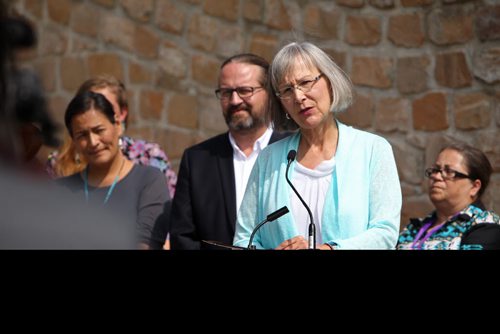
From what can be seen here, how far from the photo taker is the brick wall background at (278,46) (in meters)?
6.37

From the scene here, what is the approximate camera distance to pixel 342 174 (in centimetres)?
286

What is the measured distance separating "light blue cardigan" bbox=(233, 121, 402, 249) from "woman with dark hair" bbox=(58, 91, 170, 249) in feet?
4.10

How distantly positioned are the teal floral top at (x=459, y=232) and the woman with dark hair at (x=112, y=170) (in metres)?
1.04

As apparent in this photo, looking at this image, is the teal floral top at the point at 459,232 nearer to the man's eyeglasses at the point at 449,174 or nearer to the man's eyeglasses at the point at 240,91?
the man's eyeglasses at the point at 449,174

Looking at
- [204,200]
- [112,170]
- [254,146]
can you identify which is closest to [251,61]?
[254,146]

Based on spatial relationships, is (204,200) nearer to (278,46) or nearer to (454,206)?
(454,206)

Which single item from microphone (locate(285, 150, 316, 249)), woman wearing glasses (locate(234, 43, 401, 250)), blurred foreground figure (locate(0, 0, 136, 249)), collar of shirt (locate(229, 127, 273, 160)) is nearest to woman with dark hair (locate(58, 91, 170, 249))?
collar of shirt (locate(229, 127, 273, 160))

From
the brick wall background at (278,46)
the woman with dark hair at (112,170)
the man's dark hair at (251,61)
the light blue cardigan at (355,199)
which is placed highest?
the brick wall background at (278,46)

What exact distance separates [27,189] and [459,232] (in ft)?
10.8

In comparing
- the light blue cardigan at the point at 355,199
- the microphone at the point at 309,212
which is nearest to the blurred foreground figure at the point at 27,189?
the microphone at the point at 309,212

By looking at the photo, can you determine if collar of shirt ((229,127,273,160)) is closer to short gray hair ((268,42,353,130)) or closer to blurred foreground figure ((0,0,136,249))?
short gray hair ((268,42,353,130))

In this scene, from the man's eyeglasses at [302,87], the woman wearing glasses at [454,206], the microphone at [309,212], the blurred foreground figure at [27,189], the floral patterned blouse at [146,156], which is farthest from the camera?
the floral patterned blouse at [146,156]
